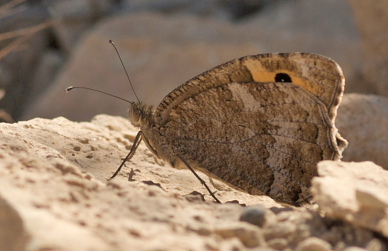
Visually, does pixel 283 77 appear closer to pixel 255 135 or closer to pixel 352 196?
pixel 255 135

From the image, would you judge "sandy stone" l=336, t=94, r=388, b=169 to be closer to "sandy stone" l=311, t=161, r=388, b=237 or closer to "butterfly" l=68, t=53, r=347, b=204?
"butterfly" l=68, t=53, r=347, b=204

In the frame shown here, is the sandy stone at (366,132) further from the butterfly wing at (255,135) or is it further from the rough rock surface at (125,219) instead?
the rough rock surface at (125,219)

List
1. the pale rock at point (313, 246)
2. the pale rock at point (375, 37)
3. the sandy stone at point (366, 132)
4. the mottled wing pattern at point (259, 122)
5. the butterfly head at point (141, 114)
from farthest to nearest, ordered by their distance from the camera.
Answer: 1. the pale rock at point (375, 37)
2. the sandy stone at point (366, 132)
3. the butterfly head at point (141, 114)
4. the mottled wing pattern at point (259, 122)
5. the pale rock at point (313, 246)

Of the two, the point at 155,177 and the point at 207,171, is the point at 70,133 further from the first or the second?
the point at 207,171

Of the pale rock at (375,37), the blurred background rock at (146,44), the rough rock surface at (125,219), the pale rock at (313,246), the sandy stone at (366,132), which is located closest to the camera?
the rough rock surface at (125,219)

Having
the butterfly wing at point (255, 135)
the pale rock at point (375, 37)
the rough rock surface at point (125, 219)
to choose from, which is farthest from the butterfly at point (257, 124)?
the pale rock at point (375, 37)

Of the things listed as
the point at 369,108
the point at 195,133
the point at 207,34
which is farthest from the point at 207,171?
the point at 207,34
